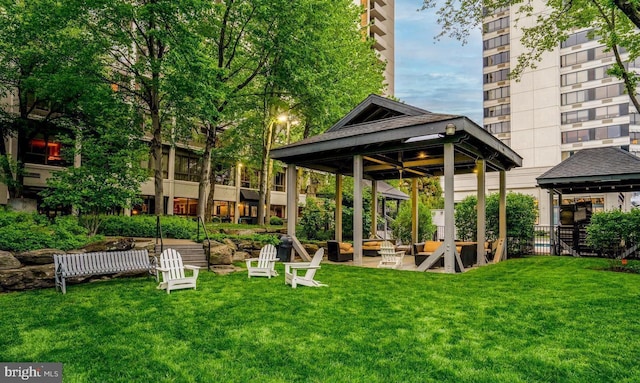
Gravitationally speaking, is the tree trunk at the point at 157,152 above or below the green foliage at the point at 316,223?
above

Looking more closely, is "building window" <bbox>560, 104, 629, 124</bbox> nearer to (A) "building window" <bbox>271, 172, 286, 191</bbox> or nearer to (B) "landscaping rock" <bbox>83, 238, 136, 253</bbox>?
(A) "building window" <bbox>271, 172, 286, 191</bbox>

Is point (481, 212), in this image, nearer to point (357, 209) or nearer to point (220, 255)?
point (357, 209)

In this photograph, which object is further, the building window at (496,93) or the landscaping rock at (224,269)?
the building window at (496,93)

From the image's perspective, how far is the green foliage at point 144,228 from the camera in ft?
49.4

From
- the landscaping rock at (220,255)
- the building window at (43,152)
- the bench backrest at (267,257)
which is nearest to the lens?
the bench backrest at (267,257)

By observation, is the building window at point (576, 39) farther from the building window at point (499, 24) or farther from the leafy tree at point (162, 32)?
the leafy tree at point (162, 32)

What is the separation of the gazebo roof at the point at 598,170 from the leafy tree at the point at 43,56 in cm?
1875

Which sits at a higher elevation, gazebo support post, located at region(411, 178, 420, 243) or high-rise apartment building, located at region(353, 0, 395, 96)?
high-rise apartment building, located at region(353, 0, 395, 96)

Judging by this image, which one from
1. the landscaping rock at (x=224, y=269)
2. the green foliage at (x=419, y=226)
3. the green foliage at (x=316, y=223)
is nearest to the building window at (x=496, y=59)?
the green foliage at (x=419, y=226)

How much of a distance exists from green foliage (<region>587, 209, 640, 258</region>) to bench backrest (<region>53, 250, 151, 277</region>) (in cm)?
1479

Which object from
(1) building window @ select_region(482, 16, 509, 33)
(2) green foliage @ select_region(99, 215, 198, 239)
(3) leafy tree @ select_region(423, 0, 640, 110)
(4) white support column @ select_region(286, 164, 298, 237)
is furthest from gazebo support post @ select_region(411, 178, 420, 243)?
(1) building window @ select_region(482, 16, 509, 33)

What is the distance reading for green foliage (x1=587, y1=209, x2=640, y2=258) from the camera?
13344 millimetres

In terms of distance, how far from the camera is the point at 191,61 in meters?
13.8

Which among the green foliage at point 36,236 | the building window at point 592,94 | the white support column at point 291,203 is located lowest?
the green foliage at point 36,236
